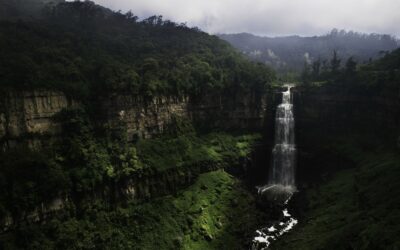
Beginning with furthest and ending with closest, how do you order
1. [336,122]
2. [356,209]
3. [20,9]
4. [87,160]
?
[20,9]
[336,122]
[87,160]
[356,209]

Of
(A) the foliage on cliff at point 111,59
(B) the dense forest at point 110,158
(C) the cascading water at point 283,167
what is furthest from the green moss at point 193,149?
(A) the foliage on cliff at point 111,59

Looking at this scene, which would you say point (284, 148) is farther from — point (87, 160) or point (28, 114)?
point (28, 114)

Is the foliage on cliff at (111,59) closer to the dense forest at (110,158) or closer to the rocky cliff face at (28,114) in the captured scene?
the dense forest at (110,158)

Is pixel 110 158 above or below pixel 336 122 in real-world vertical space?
below

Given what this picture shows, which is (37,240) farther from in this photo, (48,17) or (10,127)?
(48,17)

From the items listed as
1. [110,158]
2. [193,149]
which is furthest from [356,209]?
[110,158]

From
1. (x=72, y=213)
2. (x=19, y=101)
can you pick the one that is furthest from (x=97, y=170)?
(x=19, y=101)

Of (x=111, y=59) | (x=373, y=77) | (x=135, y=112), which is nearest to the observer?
(x=135, y=112)
